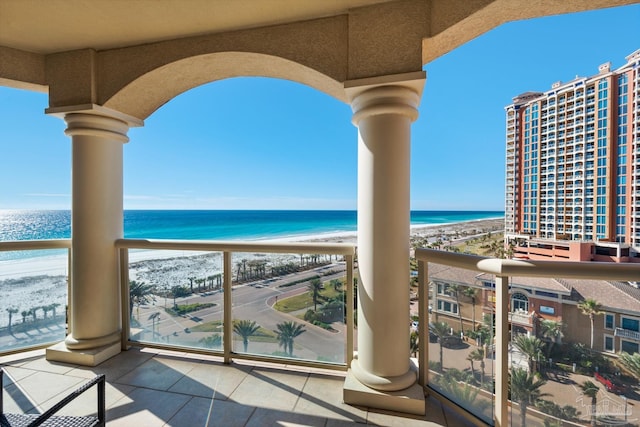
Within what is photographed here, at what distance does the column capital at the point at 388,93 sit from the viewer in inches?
70.7

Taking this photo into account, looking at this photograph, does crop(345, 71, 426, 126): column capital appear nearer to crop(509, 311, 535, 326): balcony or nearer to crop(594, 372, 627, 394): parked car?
crop(509, 311, 535, 326): balcony

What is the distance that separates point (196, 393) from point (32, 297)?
2069 millimetres

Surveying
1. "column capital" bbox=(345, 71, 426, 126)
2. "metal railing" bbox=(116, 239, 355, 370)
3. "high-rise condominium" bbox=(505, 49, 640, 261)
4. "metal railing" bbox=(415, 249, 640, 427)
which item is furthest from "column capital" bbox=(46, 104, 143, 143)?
"high-rise condominium" bbox=(505, 49, 640, 261)

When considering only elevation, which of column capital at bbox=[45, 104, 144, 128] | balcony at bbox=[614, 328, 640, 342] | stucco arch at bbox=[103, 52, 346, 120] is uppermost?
stucco arch at bbox=[103, 52, 346, 120]

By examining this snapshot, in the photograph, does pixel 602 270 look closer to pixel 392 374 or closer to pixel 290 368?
pixel 392 374

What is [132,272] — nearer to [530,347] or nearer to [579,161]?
[530,347]

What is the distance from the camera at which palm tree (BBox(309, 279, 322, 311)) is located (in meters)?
2.31

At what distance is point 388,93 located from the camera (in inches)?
72.1

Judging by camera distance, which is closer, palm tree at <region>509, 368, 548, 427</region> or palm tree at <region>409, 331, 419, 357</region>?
palm tree at <region>509, 368, 548, 427</region>

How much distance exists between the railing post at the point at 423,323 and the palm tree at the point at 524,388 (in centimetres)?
57

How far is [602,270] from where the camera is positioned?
1.33 m

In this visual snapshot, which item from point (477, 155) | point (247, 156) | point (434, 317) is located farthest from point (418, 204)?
point (434, 317)

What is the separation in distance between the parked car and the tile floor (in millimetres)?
840

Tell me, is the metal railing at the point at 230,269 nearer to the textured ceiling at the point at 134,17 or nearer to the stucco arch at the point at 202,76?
the stucco arch at the point at 202,76
